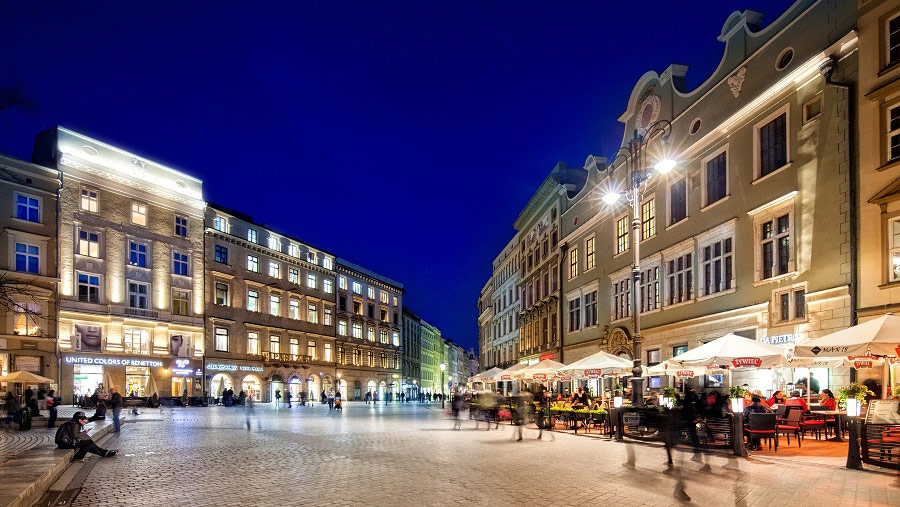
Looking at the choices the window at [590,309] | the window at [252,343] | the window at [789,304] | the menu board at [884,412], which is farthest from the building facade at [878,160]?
the window at [252,343]

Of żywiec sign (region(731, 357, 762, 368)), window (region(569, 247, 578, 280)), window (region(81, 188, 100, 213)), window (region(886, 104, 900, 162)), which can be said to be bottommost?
żywiec sign (region(731, 357, 762, 368))

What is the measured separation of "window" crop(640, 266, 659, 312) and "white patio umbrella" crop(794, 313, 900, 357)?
17184mm

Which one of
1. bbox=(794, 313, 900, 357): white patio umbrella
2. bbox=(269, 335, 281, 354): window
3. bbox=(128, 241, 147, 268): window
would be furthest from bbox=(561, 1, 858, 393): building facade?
bbox=(269, 335, 281, 354): window

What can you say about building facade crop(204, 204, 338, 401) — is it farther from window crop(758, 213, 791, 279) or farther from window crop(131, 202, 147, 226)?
window crop(758, 213, 791, 279)

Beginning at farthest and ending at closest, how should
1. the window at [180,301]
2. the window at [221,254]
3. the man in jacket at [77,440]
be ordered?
the window at [221,254] < the window at [180,301] < the man in jacket at [77,440]

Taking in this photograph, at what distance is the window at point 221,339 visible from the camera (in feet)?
201

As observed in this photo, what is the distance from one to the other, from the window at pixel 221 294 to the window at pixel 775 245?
4933 cm

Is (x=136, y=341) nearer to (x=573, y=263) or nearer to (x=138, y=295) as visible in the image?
(x=138, y=295)

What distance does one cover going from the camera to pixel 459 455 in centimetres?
1565

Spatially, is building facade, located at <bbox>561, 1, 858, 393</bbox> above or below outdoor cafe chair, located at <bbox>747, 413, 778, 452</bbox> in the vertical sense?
above

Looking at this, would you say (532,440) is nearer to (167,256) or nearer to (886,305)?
(886,305)

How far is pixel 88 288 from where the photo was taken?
162ft

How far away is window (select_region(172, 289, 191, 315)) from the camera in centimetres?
5638

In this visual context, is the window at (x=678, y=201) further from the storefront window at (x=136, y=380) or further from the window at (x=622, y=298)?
the storefront window at (x=136, y=380)
